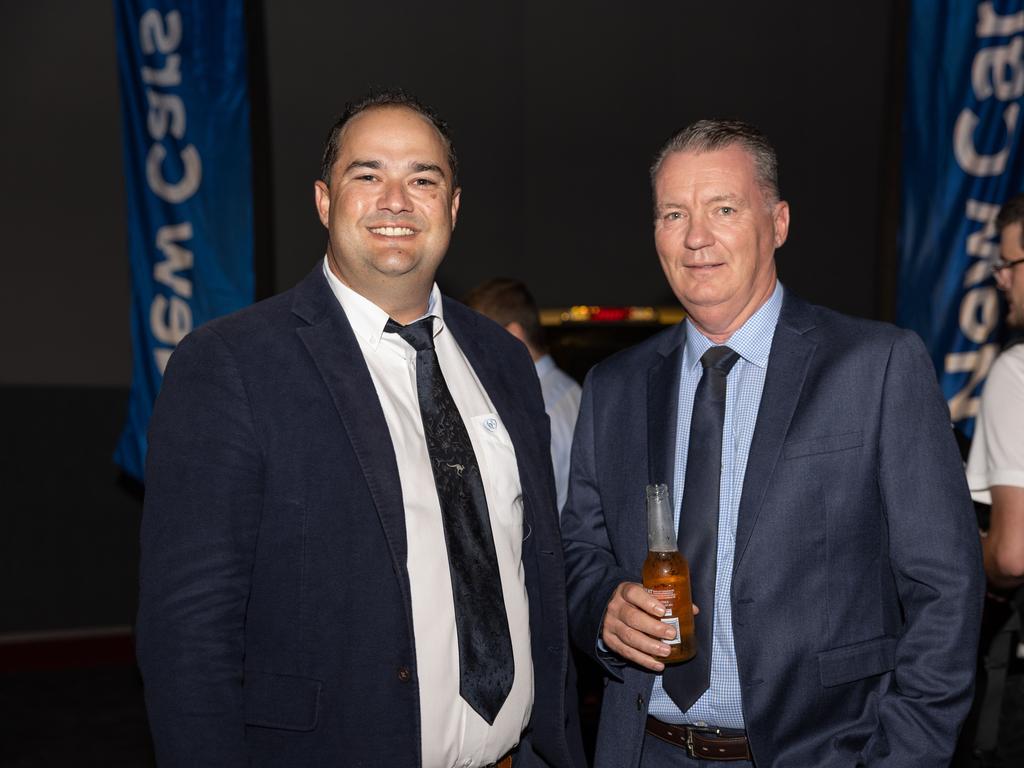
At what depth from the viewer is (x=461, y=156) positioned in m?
6.30

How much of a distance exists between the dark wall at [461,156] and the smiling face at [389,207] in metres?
4.17

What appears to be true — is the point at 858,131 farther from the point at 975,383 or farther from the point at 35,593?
the point at 35,593

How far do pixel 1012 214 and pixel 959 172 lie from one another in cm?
125

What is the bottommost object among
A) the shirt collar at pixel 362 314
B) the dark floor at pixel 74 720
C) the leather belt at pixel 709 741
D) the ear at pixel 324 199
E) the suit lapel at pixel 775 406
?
the dark floor at pixel 74 720

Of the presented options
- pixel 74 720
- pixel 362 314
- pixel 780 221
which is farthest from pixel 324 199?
pixel 74 720

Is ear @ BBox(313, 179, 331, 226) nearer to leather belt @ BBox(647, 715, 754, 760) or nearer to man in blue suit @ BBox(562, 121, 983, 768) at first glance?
man in blue suit @ BBox(562, 121, 983, 768)

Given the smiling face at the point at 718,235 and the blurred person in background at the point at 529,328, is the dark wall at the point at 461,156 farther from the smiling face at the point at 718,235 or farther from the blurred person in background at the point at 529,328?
the smiling face at the point at 718,235

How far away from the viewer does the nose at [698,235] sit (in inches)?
77.4

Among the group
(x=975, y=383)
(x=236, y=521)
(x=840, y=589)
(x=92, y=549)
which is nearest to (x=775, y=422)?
(x=840, y=589)

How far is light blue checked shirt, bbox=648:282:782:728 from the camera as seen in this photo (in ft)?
6.07

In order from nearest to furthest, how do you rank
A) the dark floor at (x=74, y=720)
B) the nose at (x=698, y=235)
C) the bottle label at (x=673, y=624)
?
the bottle label at (x=673, y=624) → the nose at (x=698, y=235) → the dark floor at (x=74, y=720)

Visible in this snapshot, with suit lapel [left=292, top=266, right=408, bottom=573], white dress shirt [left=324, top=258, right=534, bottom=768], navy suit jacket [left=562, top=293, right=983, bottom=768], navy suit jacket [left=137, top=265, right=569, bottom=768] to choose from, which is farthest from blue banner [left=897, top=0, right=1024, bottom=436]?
navy suit jacket [left=137, top=265, right=569, bottom=768]

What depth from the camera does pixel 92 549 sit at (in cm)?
595

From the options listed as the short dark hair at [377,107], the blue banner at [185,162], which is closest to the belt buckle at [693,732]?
the short dark hair at [377,107]
